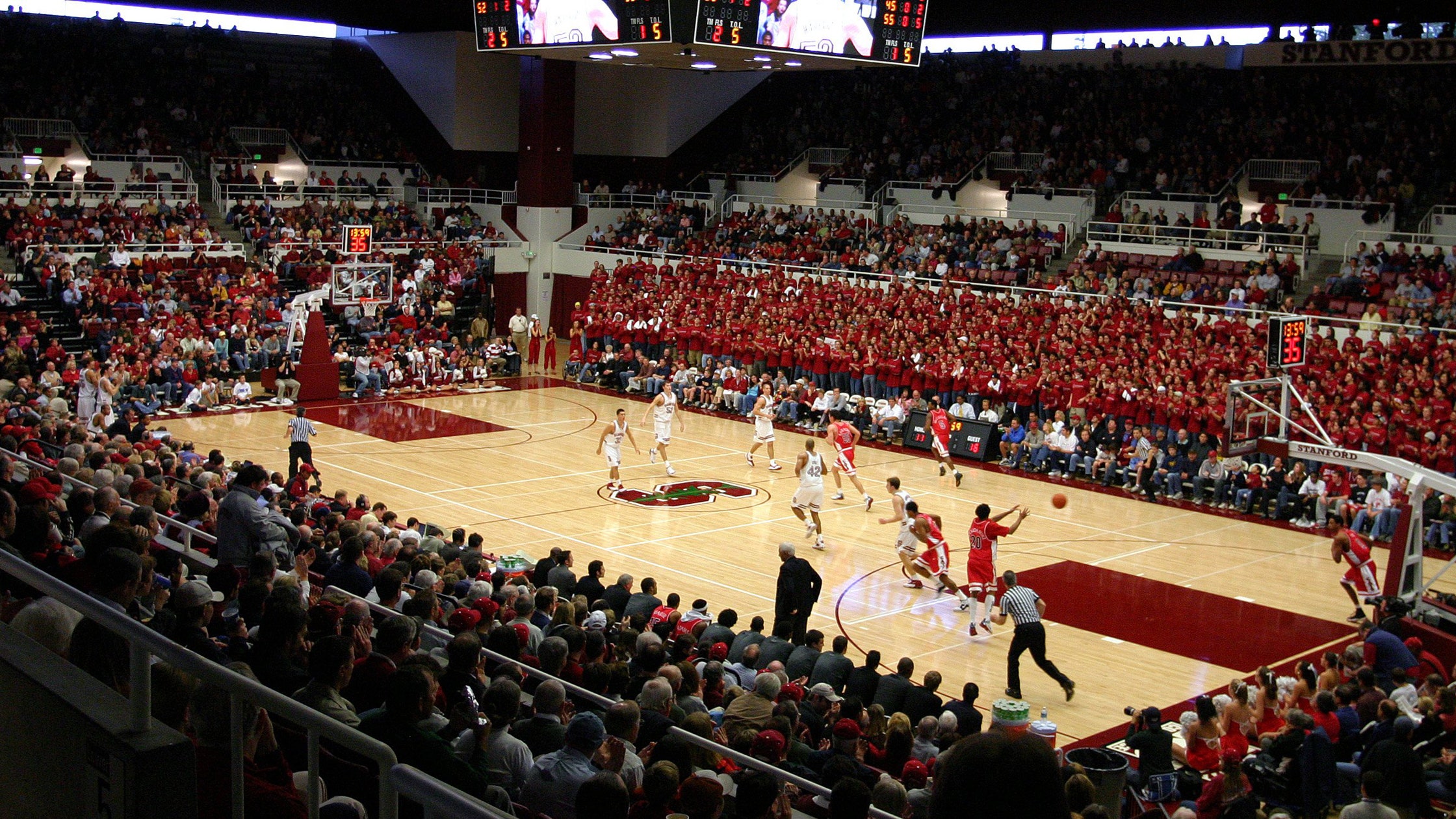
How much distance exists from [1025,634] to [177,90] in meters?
36.5

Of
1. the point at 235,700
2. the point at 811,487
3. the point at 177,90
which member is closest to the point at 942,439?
the point at 811,487

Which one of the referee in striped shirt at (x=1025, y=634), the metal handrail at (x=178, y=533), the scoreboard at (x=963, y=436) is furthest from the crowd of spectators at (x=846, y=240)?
the metal handrail at (x=178, y=533)

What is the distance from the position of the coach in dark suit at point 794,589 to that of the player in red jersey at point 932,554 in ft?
8.56

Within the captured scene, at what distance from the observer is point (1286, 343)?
754 inches

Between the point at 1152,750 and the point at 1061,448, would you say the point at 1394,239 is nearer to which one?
the point at 1061,448

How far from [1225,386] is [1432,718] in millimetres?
14481

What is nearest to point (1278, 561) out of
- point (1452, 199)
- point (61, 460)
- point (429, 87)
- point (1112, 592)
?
point (1112, 592)

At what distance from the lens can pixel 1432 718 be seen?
35.2ft

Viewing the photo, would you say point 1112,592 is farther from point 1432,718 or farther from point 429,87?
point 429,87

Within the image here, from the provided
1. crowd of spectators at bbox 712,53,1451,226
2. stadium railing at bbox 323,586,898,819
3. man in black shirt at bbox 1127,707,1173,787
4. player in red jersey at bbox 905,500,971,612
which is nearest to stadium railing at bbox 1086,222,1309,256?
crowd of spectators at bbox 712,53,1451,226

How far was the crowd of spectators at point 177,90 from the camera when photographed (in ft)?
127

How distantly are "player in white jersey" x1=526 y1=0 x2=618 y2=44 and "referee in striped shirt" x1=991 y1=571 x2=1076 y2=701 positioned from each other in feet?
50.1

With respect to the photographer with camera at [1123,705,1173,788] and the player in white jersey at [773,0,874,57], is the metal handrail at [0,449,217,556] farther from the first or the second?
the player in white jersey at [773,0,874,57]

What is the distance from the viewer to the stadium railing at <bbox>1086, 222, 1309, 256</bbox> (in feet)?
99.9
